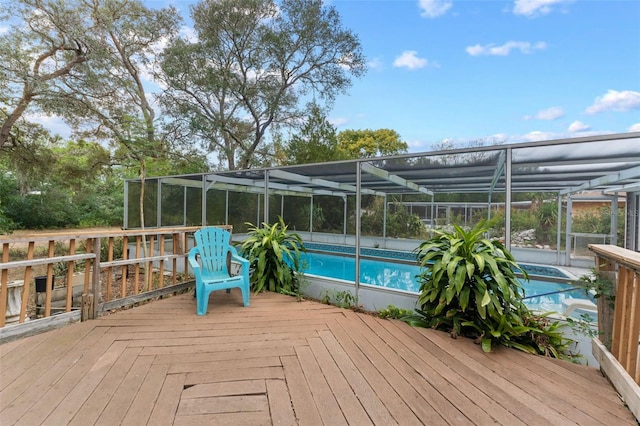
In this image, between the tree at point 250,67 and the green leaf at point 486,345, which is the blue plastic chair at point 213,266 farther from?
the tree at point 250,67

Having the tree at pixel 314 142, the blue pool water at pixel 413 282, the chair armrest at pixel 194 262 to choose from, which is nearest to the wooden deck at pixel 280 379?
the chair armrest at pixel 194 262

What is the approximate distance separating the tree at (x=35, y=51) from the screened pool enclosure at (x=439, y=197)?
368 cm

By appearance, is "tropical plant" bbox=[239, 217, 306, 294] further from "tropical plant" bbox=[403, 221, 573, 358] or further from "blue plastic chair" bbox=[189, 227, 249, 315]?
"tropical plant" bbox=[403, 221, 573, 358]

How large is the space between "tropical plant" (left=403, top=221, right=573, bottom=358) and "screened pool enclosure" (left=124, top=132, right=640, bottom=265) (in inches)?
23.7

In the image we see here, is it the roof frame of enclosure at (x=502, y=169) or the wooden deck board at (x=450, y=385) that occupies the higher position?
the roof frame of enclosure at (x=502, y=169)

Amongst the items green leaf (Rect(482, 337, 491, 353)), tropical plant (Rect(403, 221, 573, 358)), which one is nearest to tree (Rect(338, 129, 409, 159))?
tropical plant (Rect(403, 221, 573, 358))

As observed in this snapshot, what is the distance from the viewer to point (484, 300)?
2469mm

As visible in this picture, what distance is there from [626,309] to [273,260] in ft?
11.2

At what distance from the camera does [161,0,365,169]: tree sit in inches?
408

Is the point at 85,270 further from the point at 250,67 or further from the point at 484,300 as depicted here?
the point at 250,67

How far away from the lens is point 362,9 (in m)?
9.27

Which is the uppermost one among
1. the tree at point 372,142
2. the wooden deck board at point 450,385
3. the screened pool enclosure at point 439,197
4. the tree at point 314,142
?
the tree at point 372,142

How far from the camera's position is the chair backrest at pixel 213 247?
360 centimetres

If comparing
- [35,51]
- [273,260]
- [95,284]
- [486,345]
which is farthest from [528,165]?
[35,51]
